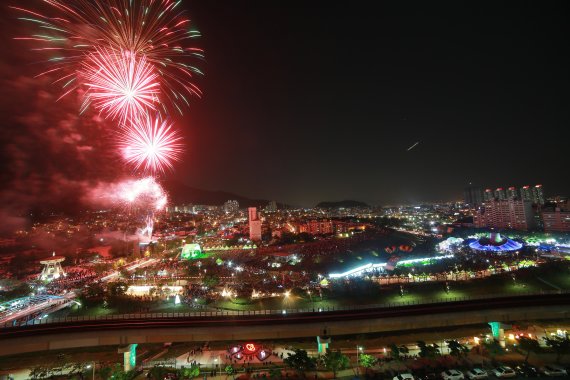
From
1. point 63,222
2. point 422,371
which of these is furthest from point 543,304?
point 63,222

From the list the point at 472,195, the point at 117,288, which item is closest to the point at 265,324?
A: the point at 117,288

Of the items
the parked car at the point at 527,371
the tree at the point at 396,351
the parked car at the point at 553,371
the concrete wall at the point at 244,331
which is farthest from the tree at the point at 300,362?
the parked car at the point at 553,371

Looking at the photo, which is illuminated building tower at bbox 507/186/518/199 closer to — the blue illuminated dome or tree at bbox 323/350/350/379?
the blue illuminated dome

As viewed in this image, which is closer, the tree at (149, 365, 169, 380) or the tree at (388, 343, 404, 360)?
the tree at (149, 365, 169, 380)

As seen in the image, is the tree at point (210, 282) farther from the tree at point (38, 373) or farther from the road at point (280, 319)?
the tree at point (38, 373)

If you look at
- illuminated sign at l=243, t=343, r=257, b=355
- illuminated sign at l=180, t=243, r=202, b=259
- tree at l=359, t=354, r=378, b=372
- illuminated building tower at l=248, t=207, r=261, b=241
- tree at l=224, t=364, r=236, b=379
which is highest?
illuminated building tower at l=248, t=207, r=261, b=241

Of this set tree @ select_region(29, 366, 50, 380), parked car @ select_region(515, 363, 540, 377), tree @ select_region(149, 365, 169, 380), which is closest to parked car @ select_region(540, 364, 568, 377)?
parked car @ select_region(515, 363, 540, 377)

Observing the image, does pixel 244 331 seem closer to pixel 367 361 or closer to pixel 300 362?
pixel 300 362
